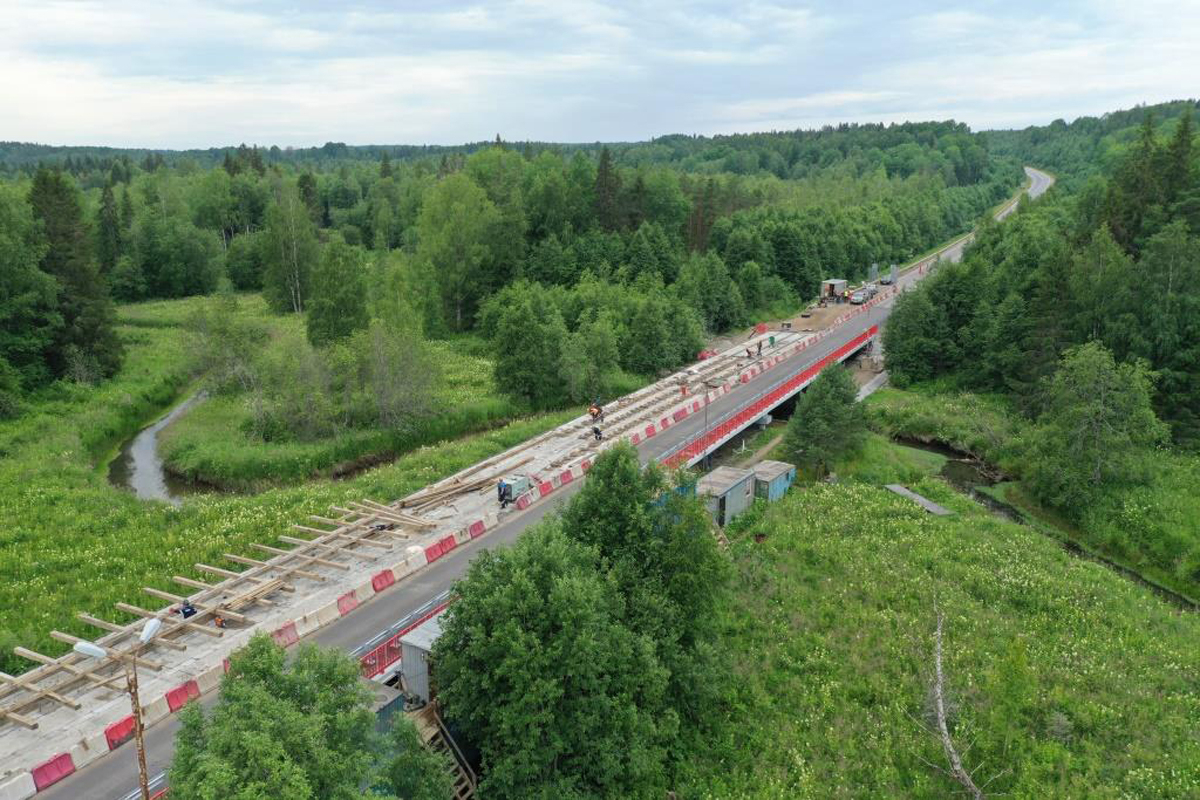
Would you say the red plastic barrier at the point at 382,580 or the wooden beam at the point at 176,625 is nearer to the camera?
the wooden beam at the point at 176,625

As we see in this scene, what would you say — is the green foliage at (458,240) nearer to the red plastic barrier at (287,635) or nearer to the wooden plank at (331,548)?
the wooden plank at (331,548)

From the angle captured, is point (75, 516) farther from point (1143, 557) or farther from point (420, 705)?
point (1143, 557)

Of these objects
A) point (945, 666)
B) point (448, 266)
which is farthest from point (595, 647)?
point (448, 266)

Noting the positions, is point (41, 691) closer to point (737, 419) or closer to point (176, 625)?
point (176, 625)

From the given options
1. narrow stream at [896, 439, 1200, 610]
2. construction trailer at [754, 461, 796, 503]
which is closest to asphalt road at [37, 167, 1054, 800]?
construction trailer at [754, 461, 796, 503]

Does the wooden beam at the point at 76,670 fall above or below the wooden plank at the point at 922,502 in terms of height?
above

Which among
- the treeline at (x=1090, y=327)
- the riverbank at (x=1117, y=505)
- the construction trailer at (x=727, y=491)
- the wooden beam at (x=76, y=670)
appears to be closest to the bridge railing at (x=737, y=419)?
the construction trailer at (x=727, y=491)
